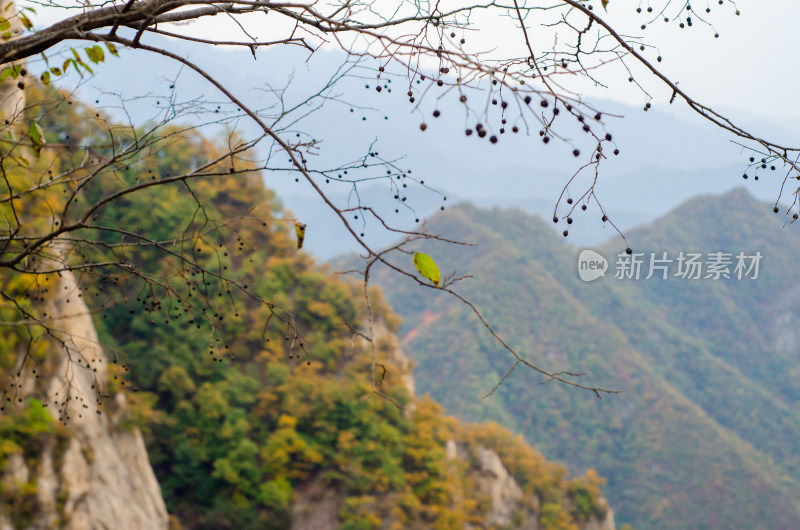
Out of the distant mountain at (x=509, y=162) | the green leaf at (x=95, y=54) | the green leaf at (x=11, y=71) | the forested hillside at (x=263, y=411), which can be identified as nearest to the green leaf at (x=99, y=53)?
the green leaf at (x=95, y=54)

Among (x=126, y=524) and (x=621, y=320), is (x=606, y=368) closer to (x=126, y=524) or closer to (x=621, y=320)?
(x=621, y=320)

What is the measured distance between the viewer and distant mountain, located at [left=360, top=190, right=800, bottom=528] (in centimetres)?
3066

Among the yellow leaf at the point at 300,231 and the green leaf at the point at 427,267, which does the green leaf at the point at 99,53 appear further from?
the green leaf at the point at 427,267

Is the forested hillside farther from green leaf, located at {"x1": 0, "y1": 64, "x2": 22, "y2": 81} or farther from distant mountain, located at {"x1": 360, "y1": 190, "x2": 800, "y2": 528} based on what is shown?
distant mountain, located at {"x1": 360, "y1": 190, "x2": 800, "y2": 528}

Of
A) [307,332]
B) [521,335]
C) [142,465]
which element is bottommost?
[142,465]

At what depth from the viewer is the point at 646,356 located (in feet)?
133

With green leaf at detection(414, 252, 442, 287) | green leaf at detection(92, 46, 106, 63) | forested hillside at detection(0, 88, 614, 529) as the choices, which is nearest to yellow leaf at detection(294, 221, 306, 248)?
green leaf at detection(414, 252, 442, 287)

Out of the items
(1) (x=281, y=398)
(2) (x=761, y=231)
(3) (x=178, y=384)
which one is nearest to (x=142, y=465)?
(3) (x=178, y=384)

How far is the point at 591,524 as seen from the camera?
15953 mm

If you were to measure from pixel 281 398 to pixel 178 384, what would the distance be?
1814 mm

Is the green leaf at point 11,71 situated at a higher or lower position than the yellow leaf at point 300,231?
higher

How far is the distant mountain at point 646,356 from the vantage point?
30.7m

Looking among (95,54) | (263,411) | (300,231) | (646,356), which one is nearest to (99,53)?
(95,54)

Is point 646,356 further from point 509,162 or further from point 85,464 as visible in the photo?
point 509,162
